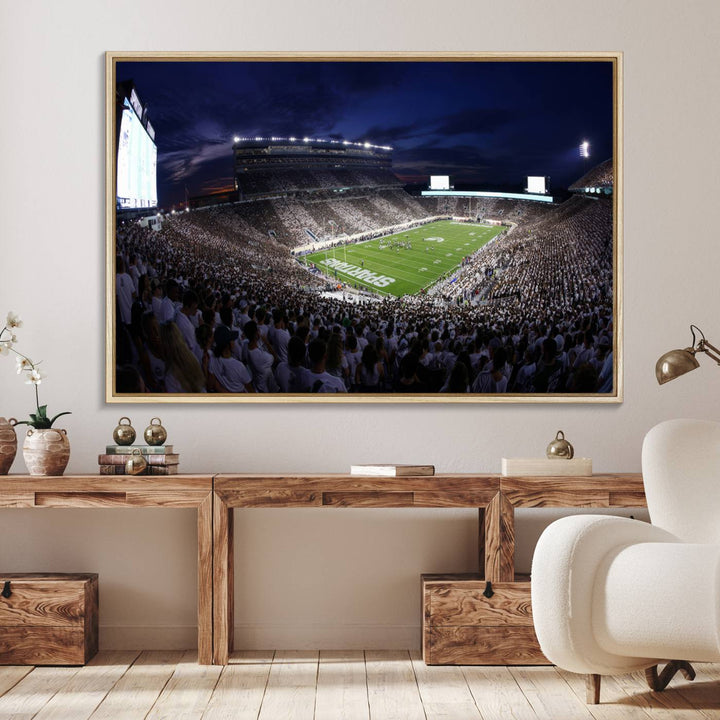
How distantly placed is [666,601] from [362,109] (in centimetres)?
221

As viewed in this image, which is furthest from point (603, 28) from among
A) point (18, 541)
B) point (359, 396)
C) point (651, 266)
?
point (18, 541)

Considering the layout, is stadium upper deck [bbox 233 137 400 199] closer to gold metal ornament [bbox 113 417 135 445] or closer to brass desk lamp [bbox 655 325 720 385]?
gold metal ornament [bbox 113 417 135 445]

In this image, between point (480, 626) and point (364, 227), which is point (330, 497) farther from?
point (364, 227)

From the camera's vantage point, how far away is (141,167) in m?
3.61

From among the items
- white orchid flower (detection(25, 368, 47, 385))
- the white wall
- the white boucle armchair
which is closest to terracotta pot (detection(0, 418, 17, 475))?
white orchid flower (detection(25, 368, 47, 385))

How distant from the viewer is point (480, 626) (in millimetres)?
3133

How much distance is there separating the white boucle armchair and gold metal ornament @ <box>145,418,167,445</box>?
147cm

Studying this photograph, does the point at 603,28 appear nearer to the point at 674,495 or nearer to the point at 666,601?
the point at 674,495

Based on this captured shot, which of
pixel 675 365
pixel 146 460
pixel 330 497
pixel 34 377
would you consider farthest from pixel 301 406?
pixel 675 365

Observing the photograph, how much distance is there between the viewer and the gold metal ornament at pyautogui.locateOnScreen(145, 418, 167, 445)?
3320 mm

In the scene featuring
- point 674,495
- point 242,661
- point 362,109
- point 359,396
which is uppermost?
point 362,109

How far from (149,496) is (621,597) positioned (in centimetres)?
161

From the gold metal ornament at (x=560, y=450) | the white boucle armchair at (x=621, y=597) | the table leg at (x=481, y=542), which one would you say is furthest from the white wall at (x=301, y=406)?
the white boucle armchair at (x=621, y=597)

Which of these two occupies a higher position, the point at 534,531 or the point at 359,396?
the point at 359,396
